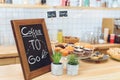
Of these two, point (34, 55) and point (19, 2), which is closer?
point (34, 55)

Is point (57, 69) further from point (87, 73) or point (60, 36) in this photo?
point (60, 36)

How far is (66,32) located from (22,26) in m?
2.04

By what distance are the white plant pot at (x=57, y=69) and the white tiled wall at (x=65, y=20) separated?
5.54 ft

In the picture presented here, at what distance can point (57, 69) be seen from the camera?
4.40 ft

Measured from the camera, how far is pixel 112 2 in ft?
11.9

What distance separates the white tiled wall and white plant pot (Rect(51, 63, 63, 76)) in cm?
169

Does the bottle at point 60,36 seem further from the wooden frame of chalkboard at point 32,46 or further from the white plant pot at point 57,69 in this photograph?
the white plant pot at point 57,69

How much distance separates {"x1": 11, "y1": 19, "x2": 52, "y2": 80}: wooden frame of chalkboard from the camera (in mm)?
1249

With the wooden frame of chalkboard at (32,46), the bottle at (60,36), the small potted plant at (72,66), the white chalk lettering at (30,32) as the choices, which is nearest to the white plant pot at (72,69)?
the small potted plant at (72,66)

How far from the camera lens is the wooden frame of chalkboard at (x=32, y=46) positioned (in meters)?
1.25

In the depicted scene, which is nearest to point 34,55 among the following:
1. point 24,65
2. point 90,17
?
→ point 24,65

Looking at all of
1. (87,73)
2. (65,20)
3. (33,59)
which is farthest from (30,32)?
(65,20)

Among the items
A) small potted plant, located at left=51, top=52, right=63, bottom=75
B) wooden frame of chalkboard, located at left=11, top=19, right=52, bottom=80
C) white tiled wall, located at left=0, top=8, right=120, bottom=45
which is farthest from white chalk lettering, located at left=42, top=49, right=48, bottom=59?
white tiled wall, located at left=0, top=8, right=120, bottom=45

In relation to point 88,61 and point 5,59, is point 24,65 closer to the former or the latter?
point 88,61
